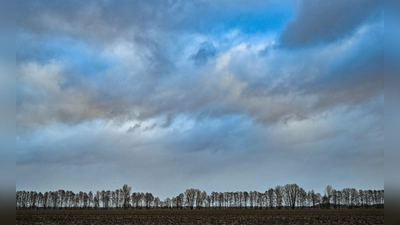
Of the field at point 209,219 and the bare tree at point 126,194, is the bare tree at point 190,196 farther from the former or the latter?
the field at point 209,219

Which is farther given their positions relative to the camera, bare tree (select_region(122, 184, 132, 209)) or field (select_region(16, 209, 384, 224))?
bare tree (select_region(122, 184, 132, 209))

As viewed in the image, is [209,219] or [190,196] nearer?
[209,219]

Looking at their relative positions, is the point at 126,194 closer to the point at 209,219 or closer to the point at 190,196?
the point at 190,196

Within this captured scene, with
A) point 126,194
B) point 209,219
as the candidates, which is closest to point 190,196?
point 126,194

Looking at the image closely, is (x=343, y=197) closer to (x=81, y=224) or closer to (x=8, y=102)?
(x=81, y=224)

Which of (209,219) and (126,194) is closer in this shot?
(209,219)

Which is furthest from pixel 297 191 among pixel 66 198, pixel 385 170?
pixel 385 170

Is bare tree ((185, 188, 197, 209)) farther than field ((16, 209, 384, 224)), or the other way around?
A: bare tree ((185, 188, 197, 209))

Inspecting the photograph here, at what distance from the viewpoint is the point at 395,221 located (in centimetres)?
318

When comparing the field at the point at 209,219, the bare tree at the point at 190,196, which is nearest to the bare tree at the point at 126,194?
the bare tree at the point at 190,196

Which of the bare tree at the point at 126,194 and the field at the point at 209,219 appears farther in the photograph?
the bare tree at the point at 126,194

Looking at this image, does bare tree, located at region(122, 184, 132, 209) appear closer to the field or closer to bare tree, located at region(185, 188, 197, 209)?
bare tree, located at region(185, 188, 197, 209)

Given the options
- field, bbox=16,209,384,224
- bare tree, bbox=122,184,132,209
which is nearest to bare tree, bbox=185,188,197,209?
bare tree, bbox=122,184,132,209

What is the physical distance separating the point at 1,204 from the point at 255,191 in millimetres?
137097
